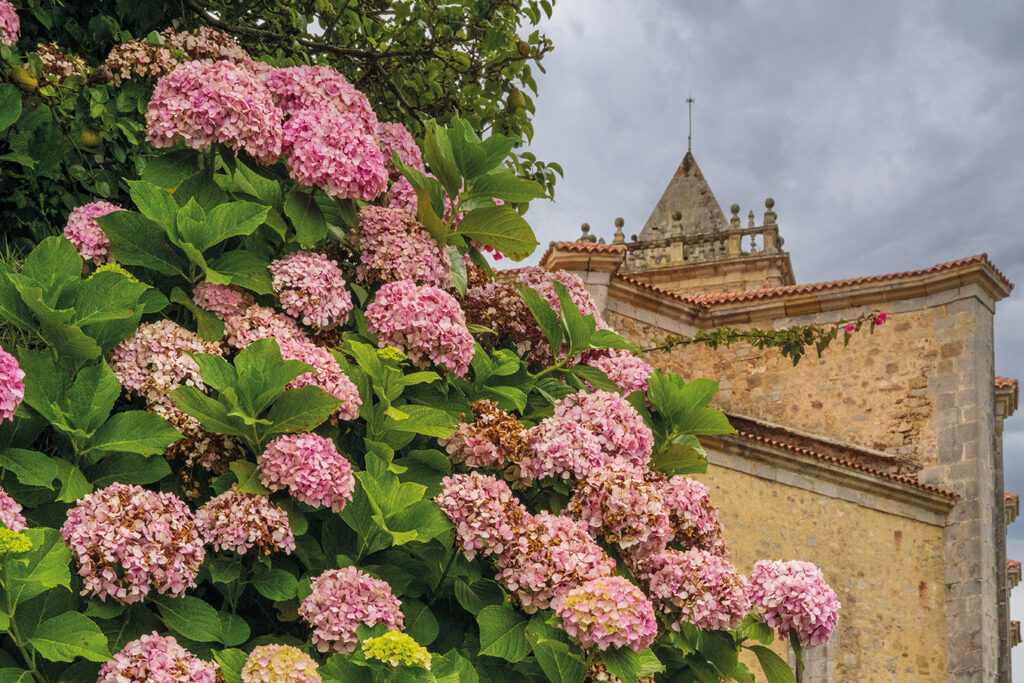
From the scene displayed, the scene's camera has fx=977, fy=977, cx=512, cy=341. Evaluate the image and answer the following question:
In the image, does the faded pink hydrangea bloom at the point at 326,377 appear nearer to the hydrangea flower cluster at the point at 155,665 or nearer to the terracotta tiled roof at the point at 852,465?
the hydrangea flower cluster at the point at 155,665

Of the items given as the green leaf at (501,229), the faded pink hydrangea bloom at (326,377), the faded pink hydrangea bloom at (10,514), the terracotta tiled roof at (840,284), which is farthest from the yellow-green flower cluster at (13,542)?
the terracotta tiled roof at (840,284)

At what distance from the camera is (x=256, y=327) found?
2.55m

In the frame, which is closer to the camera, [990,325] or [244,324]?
[244,324]

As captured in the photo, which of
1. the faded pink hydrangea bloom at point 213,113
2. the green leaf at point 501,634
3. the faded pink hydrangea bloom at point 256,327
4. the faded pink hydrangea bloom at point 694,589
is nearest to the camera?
the green leaf at point 501,634

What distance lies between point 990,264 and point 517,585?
14.8 metres

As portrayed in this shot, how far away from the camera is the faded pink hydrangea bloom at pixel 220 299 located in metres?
2.57

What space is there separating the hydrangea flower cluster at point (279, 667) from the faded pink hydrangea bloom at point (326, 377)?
1.90ft

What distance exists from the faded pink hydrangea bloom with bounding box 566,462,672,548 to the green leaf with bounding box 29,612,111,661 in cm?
123

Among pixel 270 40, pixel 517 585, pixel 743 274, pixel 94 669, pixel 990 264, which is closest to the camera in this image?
pixel 94 669

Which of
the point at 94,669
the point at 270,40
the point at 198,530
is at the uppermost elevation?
the point at 270,40

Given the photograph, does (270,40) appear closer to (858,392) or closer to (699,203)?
(858,392)

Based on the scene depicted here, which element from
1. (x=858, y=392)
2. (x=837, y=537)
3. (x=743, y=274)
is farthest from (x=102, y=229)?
(x=743, y=274)

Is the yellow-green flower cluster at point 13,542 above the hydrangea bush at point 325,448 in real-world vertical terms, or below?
below

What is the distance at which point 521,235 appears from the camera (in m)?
3.01
